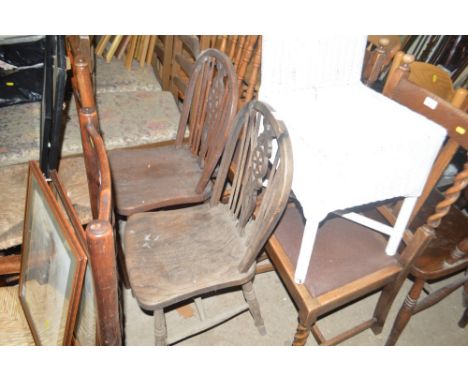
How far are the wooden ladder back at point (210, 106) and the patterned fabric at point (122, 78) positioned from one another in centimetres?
75

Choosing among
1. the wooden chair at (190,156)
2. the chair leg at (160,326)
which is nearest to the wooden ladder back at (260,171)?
the wooden chair at (190,156)

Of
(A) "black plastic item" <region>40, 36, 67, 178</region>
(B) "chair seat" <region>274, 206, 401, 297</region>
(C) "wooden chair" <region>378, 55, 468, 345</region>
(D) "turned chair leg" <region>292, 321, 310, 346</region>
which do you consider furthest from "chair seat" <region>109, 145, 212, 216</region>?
(C) "wooden chair" <region>378, 55, 468, 345</region>

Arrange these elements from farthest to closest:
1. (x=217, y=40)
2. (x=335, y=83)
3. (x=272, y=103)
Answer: (x=217, y=40)
(x=335, y=83)
(x=272, y=103)

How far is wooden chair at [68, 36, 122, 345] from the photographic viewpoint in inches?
23.3

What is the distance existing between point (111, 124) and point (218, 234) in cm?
95

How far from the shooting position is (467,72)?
88.0 inches

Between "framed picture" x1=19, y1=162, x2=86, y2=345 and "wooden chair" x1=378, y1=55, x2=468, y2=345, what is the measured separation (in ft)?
3.27

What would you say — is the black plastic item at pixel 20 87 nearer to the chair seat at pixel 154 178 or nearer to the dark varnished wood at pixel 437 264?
the chair seat at pixel 154 178

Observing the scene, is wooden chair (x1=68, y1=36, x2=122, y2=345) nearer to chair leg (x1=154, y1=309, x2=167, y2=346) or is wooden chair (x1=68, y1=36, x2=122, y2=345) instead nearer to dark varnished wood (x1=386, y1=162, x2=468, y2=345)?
chair leg (x1=154, y1=309, x2=167, y2=346)

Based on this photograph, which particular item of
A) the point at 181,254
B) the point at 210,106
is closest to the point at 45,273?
the point at 181,254

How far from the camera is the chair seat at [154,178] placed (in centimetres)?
139

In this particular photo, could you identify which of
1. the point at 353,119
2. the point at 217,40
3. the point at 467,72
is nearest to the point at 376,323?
the point at 353,119

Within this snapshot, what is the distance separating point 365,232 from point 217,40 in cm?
126
